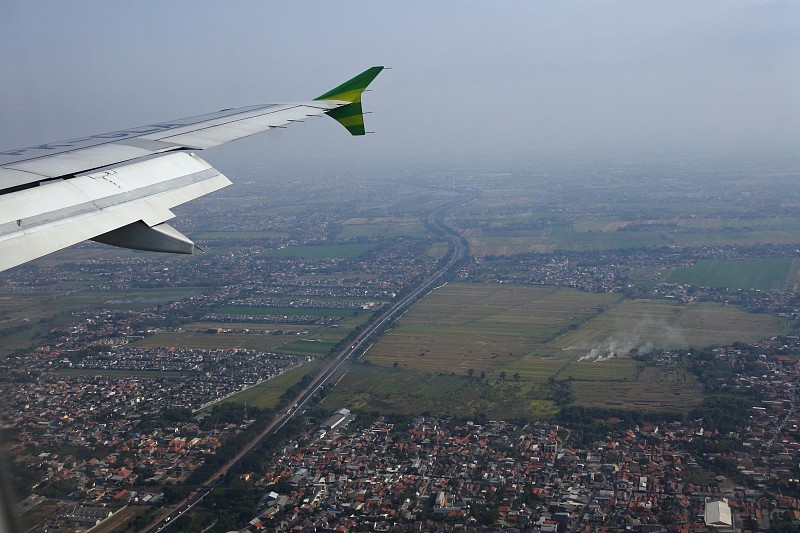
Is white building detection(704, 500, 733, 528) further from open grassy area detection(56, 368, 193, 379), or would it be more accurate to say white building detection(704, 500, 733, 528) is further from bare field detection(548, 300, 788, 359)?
open grassy area detection(56, 368, 193, 379)

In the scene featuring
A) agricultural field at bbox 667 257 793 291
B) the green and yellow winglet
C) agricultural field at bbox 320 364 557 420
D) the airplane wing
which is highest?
the green and yellow winglet

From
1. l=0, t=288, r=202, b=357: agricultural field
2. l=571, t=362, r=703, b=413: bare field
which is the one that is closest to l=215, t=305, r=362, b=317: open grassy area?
l=0, t=288, r=202, b=357: agricultural field

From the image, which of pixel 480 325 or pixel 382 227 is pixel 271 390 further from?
pixel 382 227

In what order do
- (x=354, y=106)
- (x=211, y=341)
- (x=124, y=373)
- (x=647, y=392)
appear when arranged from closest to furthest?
(x=354, y=106) → (x=647, y=392) → (x=124, y=373) → (x=211, y=341)

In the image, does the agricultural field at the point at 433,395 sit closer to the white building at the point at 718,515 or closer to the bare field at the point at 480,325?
the bare field at the point at 480,325

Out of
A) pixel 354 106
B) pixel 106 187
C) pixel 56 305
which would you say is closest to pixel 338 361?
pixel 56 305

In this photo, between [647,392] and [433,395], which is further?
[433,395]
